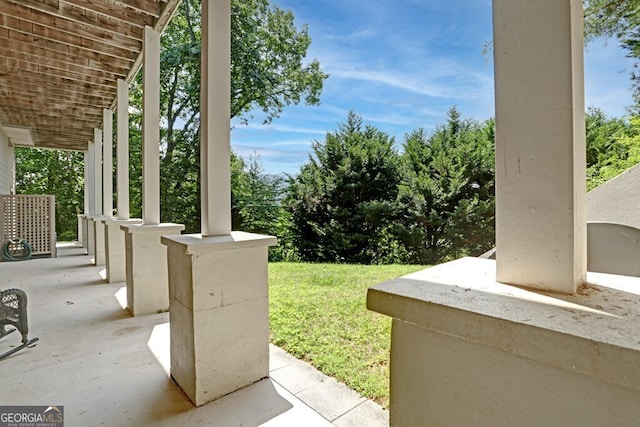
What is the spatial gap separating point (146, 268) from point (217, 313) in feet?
6.32

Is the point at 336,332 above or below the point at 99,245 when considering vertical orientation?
below

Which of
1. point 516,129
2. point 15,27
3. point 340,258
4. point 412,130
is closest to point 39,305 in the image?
point 15,27

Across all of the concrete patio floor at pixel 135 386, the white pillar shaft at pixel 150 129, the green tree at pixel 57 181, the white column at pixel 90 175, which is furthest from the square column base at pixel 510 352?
the green tree at pixel 57 181

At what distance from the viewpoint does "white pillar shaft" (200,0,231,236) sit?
82.0 inches

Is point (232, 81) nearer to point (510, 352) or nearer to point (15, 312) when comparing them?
point (15, 312)

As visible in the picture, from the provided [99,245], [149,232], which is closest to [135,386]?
[149,232]

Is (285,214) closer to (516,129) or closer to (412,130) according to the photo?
(412,130)

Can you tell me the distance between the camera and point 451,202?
877 cm

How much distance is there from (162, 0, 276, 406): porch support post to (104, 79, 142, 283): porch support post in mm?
3213

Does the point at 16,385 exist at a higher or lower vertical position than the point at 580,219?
lower

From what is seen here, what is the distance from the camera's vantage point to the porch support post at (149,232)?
3.27m

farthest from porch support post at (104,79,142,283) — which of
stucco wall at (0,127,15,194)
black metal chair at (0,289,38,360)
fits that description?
stucco wall at (0,127,15,194)

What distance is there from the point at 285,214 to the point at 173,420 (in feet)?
29.3

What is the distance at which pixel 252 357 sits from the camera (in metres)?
2.02
